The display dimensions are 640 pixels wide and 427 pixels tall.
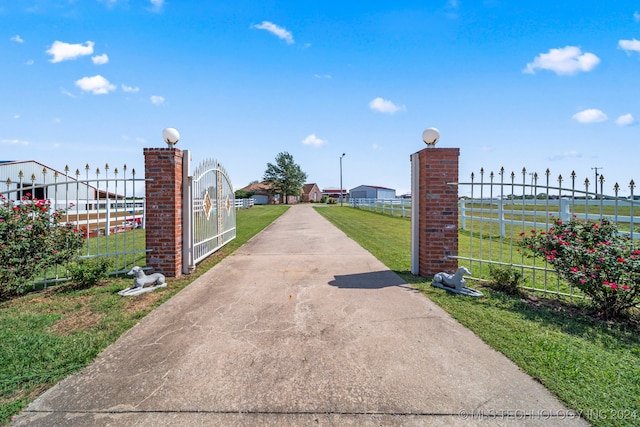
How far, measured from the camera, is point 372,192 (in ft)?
231

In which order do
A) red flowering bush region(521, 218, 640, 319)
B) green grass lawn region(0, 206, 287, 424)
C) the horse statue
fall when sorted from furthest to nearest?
the horse statue < red flowering bush region(521, 218, 640, 319) < green grass lawn region(0, 206, 287, 424)

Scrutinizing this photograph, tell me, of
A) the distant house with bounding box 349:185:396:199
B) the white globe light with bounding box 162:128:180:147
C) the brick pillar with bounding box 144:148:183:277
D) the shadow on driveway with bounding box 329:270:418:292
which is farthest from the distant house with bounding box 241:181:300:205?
the shadow on driveway with bounding box 329:270:418:292

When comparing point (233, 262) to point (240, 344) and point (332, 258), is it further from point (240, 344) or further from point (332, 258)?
point (240, 344)

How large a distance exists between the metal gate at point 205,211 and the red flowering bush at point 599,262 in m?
5.78

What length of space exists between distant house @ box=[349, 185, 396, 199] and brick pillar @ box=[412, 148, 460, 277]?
63383mm

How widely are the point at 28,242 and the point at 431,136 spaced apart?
21.4 ft

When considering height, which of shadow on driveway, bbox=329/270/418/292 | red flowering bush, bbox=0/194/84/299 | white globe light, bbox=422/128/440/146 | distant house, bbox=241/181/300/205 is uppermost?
distant house, bbox=241/181/300/205

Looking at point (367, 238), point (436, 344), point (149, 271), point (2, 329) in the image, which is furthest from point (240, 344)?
point (367, 238)

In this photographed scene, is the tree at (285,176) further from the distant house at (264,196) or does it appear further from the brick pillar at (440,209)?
the brick pillar at (440,209)

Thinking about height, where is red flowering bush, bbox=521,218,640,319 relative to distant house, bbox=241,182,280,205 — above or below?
below

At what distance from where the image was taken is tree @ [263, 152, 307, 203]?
65.8 metres

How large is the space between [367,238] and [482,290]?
5876 millimetres

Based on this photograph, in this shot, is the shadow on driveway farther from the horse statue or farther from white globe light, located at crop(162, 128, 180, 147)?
white globe light, located at crop(162, 128, 180, 147)

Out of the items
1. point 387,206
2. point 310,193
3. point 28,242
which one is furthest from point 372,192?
point 28,242
